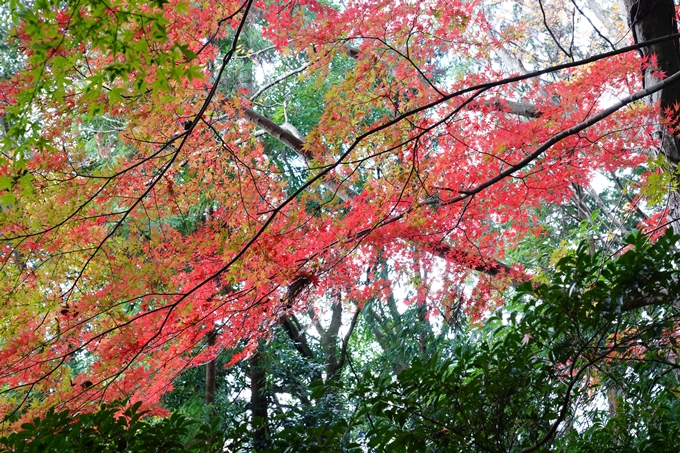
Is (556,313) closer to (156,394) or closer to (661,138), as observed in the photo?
(661,138)

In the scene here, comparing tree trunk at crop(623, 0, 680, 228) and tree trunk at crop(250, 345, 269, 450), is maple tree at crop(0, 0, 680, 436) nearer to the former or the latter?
tree trunk at crop(623, 0, 680, 228)

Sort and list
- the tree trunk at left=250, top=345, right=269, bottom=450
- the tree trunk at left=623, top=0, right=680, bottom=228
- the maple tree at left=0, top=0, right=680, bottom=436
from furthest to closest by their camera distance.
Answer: the tree trunk at left=250, top=345, right=269, bottom=450 → the tree trunk at left=623, top=0, right=680, bottom=228 → the maple tree at left=0, top=0, right=680, bottom=436

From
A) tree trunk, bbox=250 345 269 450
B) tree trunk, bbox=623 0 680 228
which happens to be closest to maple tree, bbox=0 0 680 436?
tree trunk, bbox=623 0 680 228

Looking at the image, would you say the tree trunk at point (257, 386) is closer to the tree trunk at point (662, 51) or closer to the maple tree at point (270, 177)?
the maple tree at point (270, 177)

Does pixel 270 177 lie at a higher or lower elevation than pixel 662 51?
higher

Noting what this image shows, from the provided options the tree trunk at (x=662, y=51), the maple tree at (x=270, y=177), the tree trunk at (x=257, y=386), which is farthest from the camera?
the tree trunk at (x=257, y=386)

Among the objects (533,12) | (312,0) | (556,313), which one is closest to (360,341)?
(533,12)

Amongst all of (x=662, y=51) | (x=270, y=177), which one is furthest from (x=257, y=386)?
(x=662, y=51)

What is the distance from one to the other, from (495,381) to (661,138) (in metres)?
2.59

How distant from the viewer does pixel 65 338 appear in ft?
11.0

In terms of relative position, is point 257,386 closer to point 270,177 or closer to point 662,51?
point 270,177

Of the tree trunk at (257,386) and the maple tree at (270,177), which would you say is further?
the tree trunk at (257,386)

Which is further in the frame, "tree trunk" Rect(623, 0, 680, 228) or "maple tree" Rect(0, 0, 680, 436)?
"tree trunk" Rect(623, 0, 680, 228)

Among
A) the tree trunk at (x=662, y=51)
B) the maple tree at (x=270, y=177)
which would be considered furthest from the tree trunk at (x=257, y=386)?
the tree trunk at (x=662, y=51)
